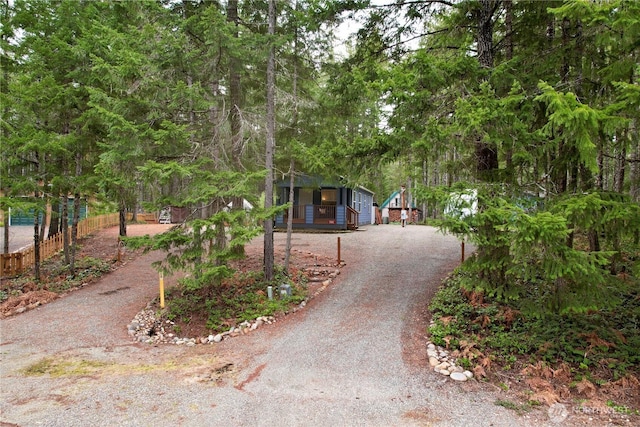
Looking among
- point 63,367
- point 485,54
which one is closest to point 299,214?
point 485,54

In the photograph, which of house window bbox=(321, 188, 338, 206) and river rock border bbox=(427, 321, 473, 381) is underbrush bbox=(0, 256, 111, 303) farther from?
house window bbox=(321, 188, 338, 206)

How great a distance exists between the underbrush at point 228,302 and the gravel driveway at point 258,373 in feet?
1.90

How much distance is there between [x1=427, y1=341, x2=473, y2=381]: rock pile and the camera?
4710 mm

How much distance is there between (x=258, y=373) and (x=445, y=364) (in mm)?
2665

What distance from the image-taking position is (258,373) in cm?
496

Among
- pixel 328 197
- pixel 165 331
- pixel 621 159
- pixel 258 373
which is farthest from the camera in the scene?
pixel 328 197

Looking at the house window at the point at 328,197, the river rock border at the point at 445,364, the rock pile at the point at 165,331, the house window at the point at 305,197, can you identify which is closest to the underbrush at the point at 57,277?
the rock pile at the point at 165,331

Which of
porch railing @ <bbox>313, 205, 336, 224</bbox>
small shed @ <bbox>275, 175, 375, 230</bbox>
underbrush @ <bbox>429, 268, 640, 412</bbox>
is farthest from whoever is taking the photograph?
porch railing @ <bbox>313, 205, 336, 224</bbox>

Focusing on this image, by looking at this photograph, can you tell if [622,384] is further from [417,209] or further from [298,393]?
[417,209]

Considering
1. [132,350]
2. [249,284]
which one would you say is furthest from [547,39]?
[132,350]

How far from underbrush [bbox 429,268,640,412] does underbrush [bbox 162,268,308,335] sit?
336cm

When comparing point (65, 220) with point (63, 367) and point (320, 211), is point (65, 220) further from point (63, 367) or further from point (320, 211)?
point (320, 211)

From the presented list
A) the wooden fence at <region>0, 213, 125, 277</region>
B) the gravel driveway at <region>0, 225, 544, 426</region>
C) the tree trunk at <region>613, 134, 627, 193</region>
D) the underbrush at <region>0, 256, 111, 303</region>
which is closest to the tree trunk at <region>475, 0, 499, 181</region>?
the tree trunk at <region>613, 134, 627, 193</region>

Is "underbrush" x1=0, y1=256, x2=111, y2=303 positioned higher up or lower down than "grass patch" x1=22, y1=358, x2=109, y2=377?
higher up
